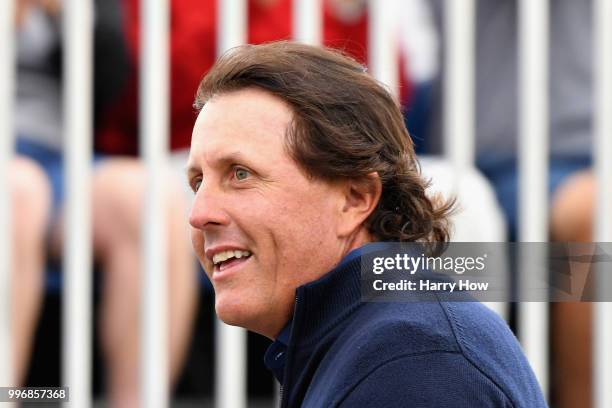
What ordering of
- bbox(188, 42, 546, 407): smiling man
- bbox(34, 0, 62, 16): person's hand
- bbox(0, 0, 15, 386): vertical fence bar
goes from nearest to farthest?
bbox(188, 42, 546, 407): smiling man
bbox(0, 0, 15, 386): vertical fence bar
bbox(34, 0, 62, 16): person's hand

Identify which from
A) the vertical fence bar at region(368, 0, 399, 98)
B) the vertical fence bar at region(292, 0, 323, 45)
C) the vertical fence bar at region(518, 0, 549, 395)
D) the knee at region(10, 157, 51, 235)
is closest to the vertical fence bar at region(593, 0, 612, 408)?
the vertical fence bar at region(518, 0, 549, 395)

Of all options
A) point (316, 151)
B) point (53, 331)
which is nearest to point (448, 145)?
point (53, 331)

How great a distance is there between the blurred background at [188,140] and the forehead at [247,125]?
4.16ft

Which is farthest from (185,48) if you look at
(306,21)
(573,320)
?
(573,320)

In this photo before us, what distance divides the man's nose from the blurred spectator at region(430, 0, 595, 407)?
1.55m

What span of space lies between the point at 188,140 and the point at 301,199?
5.24 ft

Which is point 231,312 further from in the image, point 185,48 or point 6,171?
point 185,48

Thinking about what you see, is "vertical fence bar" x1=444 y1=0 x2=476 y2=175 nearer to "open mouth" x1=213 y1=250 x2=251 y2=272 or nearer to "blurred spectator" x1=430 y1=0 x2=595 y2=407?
"blurred spectator" x1=430 y1=0 x2=595 y2=407

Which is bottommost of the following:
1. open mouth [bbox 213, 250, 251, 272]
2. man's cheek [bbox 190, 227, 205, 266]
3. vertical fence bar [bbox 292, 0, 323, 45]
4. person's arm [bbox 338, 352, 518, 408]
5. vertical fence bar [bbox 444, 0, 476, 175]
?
person's arm [bbox 338, 352, 518, 408]

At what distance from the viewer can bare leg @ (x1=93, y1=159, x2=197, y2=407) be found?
326cm

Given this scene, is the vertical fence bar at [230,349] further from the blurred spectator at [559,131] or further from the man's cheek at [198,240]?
the man's cheek at [198,240]

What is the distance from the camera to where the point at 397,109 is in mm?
2012

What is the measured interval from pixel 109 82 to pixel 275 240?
159cm

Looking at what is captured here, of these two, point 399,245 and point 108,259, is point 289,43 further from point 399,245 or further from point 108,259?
point 108,259
